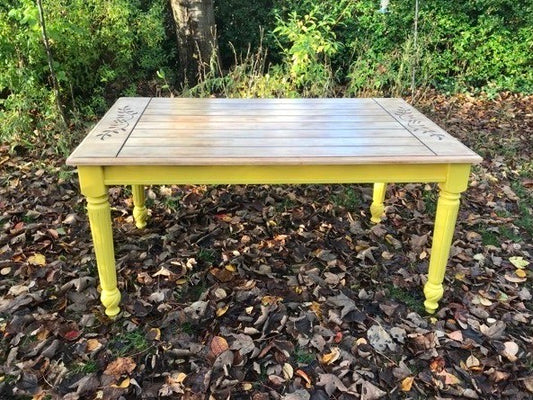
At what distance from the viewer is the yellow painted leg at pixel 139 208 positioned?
116 inches

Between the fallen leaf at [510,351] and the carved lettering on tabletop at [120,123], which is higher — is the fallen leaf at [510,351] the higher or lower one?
the lower one

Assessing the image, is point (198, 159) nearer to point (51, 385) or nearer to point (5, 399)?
point (51, 385)

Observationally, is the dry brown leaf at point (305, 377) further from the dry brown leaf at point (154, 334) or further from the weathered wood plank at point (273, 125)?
the weathered wood plank at point (273, 125)

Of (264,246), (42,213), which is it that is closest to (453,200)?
(264,246)

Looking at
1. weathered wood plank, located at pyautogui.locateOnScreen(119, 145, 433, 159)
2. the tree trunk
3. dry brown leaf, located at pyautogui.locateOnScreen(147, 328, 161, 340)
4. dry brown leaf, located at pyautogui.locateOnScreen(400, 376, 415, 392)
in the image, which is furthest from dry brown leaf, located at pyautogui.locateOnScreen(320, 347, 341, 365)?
the tree trunk

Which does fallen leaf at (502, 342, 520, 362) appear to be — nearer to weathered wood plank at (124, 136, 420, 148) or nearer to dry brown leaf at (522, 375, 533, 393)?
dry brown leaf at (522, 375, 533, 393)

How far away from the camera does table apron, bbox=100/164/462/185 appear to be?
6.73 feet

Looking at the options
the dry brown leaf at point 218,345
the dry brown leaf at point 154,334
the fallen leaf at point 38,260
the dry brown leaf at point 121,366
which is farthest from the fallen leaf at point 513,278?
the fallen leaf at point 38,260

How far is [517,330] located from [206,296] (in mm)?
1552

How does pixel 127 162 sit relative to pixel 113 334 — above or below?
above

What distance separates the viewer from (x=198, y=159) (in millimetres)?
2016

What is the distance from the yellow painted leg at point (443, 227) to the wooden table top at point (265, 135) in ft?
0.35

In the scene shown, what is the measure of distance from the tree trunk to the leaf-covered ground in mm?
2014

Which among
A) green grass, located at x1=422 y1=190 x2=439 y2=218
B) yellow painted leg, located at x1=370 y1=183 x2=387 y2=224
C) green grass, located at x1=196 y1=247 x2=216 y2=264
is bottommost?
green grass, located at x1=196 y1=247 x2=216 y2=264
